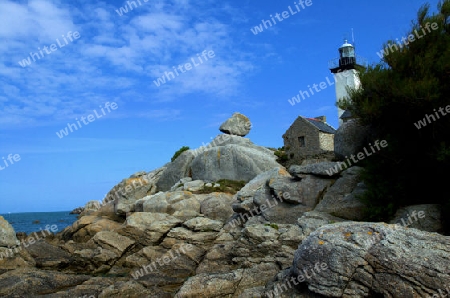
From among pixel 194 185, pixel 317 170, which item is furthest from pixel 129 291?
pixel 194 185

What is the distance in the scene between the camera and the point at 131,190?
116 ft

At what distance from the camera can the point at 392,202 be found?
15.4 m

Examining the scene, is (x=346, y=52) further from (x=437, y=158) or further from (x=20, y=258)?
(x=20, y=258)

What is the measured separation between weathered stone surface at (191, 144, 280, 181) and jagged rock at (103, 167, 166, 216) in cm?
489

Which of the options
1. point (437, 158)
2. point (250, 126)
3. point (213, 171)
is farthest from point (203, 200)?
point (250, 126)

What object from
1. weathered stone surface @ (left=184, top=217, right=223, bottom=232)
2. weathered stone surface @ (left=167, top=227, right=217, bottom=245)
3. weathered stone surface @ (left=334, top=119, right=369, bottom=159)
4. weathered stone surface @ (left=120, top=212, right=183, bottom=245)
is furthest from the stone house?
weathered stone surface @ (left=167, top=227, right=217, bottom=245)

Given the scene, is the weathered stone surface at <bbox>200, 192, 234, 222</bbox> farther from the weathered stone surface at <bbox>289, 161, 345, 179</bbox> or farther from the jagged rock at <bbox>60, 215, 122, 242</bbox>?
the weathered stone surface at <bbox>289, 161, 345, 179</bbox>

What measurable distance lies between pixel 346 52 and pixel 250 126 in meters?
21.5

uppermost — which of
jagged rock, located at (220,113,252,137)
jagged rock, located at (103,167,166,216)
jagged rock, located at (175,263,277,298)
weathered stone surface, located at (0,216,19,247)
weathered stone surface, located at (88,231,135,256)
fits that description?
jagged rock, located at (220,113,252,137)

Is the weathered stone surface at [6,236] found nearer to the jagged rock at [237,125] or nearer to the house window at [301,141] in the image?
the jagged rock at [237,125]

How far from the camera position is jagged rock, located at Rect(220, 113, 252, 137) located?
1745 inches

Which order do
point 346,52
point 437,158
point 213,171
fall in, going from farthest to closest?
1. point 346,52
2. point 213,171
3. point 437,158

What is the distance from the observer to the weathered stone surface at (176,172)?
37.4 m

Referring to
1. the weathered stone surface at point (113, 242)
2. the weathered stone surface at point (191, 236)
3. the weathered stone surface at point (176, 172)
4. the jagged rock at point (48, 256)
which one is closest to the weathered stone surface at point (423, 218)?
the weathered stone surface at point (191, 236)
